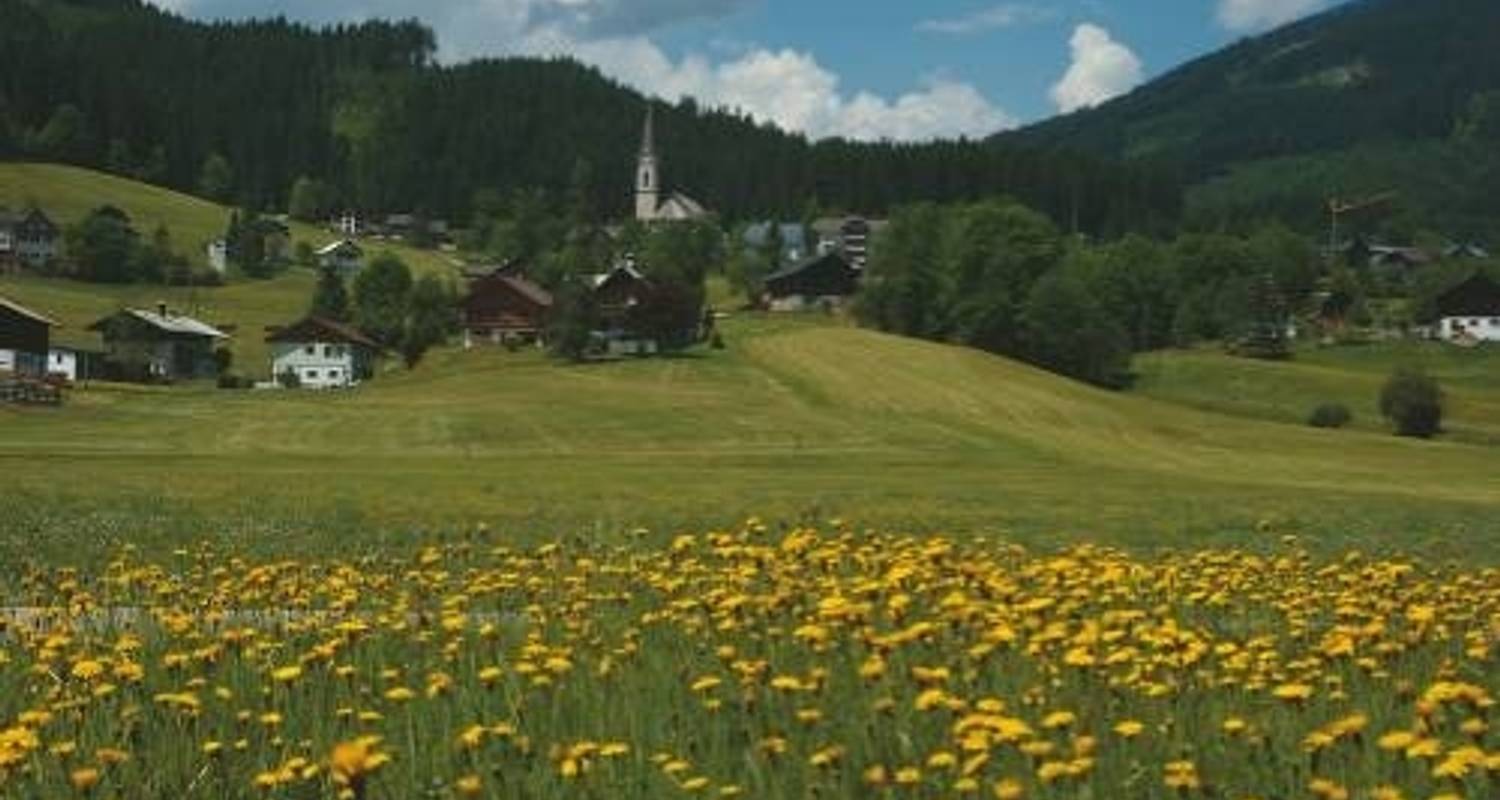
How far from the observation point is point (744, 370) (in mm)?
111188

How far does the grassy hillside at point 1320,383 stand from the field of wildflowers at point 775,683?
320 ft

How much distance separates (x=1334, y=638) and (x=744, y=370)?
10199cm

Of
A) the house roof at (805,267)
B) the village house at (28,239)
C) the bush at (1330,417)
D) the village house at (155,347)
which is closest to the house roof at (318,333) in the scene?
the village house at (155,347)

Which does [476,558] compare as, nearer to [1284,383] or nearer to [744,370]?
[744,370]

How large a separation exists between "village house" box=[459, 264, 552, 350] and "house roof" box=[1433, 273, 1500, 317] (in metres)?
89.0

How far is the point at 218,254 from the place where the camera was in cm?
19475

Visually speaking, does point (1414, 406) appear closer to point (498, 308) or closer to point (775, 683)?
point (498, 308)

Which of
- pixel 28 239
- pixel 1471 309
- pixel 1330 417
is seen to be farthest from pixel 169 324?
pixel 1471 309

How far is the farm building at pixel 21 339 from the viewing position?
400 ft

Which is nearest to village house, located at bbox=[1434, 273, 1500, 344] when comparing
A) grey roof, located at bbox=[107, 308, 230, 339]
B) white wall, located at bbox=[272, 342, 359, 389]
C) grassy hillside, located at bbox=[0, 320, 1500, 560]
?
grassy hillside, located at bbox=[0, 320, 1500, 560]

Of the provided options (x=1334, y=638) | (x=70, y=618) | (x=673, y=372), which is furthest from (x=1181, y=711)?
(x=673, y=372)

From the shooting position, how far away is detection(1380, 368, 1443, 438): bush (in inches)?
4284

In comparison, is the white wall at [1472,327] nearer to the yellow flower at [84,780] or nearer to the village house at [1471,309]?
the village house at [1471,309]

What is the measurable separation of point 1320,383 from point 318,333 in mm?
66938
